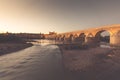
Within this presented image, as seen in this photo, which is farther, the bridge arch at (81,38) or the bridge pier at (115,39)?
the bridge arch at (81,38)

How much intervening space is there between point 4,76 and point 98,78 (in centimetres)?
811

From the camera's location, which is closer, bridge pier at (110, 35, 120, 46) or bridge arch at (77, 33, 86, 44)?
bridge pier at (110, 35, 120, 46)

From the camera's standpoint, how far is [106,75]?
52.4 ft

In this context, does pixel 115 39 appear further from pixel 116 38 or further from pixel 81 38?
pixel 81 38

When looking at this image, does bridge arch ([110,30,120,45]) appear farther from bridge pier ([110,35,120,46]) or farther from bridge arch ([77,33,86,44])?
bridge arch ([77,33,86,44])

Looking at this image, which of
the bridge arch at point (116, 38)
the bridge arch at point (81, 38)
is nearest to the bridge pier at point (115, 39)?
the bridge arch at point (116, 38)

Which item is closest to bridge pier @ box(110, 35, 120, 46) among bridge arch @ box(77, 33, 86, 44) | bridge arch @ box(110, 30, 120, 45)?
bridge arch @ box(110, 30, 120, 45)

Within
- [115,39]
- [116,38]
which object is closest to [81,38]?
[115,39]

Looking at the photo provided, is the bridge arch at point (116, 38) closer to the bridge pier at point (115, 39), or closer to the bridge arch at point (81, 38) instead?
the bridge pier at point (115, 39)

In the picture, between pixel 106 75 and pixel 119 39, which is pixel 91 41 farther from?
pixel 106 75

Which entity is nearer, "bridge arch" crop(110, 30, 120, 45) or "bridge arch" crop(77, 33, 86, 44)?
"bridge arch" crop(110, 30, 120, 45)

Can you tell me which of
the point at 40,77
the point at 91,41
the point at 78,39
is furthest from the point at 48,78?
the point at 78,39

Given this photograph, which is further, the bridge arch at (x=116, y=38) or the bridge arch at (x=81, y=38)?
the bridge arch at (x=81, y=38)

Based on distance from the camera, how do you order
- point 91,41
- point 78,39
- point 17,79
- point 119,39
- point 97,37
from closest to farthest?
point 17,79
point 119,39
point 91,41
point 97,37
point 78,39
